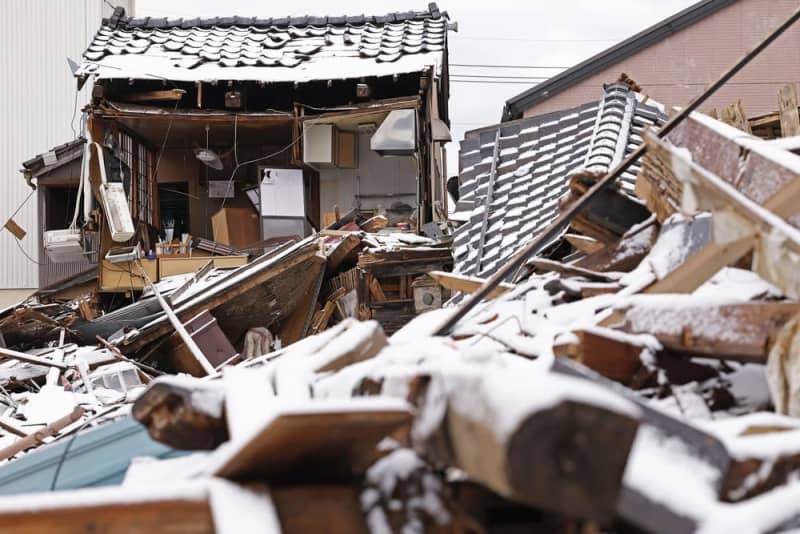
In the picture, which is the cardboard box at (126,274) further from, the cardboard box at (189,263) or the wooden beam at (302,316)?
the wooden beam at (302,316)

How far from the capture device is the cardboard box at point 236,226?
15.6 metres

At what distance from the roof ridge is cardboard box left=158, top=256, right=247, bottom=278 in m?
5.17

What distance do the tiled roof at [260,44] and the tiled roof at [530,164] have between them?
15.3ft

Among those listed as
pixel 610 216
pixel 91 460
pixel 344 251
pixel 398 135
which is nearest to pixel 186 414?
pixel 91 460

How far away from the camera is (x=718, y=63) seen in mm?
21000

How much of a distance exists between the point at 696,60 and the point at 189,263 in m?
13.9

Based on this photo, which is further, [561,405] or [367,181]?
[367,181]

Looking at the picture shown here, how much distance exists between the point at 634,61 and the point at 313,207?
34.6 ft

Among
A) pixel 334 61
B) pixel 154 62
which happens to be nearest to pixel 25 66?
pixel 154 62

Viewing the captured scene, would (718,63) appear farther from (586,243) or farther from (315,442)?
(315,442)

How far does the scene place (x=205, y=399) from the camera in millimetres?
2152

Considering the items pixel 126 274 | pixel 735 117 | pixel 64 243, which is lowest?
pixel 126 274

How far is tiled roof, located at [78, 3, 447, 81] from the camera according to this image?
14414 millimetres

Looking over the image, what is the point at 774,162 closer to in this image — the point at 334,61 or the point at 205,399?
the point at 205,399
